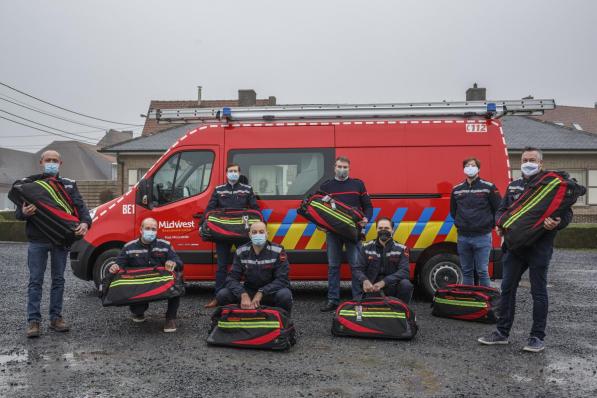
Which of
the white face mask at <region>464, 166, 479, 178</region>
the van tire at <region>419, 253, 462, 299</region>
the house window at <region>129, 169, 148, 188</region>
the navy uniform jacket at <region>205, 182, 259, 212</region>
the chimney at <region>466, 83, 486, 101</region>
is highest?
the chimney at <region>466, 83, 486, 101</region>

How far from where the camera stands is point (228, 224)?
23.5 ft

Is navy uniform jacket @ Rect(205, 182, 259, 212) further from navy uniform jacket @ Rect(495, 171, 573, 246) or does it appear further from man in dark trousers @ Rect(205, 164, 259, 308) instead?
navy uniform jacket @ Rect(495, 171, 573, 246)

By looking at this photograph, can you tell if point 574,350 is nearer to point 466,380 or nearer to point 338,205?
point 466,380

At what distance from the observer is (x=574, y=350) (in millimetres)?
5328

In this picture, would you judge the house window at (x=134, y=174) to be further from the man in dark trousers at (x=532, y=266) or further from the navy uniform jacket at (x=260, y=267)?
the man in dark trousers at (x=532, y=266)

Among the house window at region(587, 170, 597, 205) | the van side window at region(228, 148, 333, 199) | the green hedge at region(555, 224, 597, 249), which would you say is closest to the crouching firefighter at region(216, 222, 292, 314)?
the van side window at region(228, 148, 333, 199)

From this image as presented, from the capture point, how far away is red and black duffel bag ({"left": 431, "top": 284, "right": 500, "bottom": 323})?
6.52 metres

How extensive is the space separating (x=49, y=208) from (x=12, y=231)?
56.5ft

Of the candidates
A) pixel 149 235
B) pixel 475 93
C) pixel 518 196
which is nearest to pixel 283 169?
pixel 149 235

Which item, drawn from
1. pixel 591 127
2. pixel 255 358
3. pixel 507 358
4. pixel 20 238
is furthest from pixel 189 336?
pixel 591 127

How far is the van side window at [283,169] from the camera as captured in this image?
7945 mm

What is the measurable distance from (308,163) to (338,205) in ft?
3.98

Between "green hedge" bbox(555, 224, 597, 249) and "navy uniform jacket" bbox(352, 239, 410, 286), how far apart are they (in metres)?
13.4

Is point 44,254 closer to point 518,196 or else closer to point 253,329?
point 253,329
